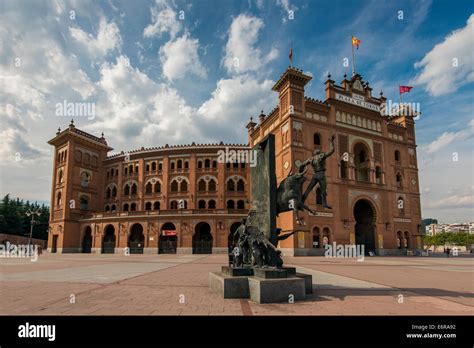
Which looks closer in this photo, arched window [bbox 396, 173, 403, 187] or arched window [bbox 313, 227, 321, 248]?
arched window [bbox 313, 227, 321, 248]

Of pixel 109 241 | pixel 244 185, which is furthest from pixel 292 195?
pixel 109 241

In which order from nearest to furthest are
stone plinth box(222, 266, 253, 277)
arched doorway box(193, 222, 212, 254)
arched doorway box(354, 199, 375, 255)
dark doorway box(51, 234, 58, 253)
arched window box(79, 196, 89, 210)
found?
stone plinth box(222, 266, 253, 277) < arched doorway box(354, 199, 375, 255) < arched doorway box(193, 222, 212, 254) < dark doorway box(51, 234, 58, 253) < arched window box(79, 196, 89, 210)

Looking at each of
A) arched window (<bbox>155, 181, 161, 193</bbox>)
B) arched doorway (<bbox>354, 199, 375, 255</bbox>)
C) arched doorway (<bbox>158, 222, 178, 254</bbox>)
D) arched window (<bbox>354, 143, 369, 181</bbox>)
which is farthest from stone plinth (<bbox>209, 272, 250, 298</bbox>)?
arched window (<bbox>155, 181, 161, 193</bbox>)

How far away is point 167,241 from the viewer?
41.1 meters

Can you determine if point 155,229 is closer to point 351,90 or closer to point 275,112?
point 275,112

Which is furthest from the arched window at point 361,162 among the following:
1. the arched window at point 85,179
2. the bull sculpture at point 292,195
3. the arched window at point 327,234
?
the arched window at point 85,179

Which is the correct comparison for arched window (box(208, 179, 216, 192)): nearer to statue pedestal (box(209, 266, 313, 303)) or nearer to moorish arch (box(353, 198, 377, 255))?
moorish arch (box(353, 198, 377, 255))

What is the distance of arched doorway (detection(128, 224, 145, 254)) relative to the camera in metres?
41.3

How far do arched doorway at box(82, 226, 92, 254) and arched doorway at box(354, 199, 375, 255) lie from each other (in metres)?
40.2

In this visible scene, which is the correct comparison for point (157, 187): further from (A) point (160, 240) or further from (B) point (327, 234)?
(B) point (327, 234)

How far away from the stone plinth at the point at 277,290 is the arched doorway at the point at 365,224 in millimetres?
34759
